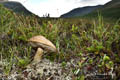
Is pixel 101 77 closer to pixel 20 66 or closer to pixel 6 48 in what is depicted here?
pixel 20 66

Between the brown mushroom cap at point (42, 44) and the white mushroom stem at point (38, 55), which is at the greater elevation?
the brown mushroom cap at point (42, 44)

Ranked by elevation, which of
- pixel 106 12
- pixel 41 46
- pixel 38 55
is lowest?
pixel 38 55

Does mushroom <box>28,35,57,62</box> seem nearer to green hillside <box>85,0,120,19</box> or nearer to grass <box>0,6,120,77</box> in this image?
grass <box>0,6,120,77</box>

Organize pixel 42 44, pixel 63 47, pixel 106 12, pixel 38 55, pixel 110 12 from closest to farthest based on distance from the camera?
pixel 38 55 < pixel 42 44 < pixel 63 47 < pixel 110 12 < pixel 106 12

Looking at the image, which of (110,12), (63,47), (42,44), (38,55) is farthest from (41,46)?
(110,12)

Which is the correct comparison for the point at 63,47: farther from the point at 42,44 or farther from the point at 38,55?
the point at 38,55

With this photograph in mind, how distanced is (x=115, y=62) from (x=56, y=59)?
1.04 meters

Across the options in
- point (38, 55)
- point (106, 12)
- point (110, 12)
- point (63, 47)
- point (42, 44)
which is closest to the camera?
point (38, 55)

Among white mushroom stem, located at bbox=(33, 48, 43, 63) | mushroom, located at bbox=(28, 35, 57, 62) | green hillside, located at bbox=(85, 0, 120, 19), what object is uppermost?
green hillside, located at bbox=(85, 0, 120, 19)

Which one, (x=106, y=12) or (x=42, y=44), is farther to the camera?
(x=106, y=12)

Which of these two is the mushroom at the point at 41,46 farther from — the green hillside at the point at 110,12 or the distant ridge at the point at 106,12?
the distant ridge at the point at 106,12

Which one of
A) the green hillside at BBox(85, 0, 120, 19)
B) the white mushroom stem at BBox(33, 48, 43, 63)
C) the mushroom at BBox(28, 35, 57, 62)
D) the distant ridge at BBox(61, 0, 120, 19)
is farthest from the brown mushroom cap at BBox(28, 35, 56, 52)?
the distant ridge at BBox(61, 0, 120, 19)

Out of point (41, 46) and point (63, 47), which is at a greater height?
point (41, 46)

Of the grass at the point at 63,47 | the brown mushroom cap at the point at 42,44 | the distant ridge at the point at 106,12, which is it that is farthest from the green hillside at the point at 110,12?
the brown mushroom cap at the point at 42,44
